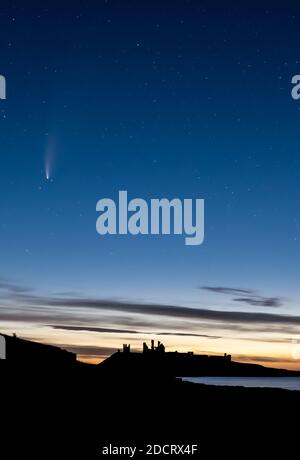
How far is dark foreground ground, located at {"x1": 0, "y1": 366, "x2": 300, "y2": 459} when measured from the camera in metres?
17.1

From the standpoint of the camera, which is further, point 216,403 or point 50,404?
point 216,403

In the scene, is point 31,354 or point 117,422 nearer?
point 117,422

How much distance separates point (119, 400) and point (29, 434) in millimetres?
11526

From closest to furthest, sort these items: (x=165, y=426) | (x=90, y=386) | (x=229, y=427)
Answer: (x=165, y=426) < (x=229, y=427) < (x=90, y=386)

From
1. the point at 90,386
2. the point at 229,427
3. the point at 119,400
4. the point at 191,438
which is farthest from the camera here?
the point at 90,386

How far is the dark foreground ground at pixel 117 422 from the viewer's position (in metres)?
17.1

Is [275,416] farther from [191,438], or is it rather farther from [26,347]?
[26,347]

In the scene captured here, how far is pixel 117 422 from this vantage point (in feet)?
70.4

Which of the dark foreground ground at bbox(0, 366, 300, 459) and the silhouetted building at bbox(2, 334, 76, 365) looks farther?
the silhouetted building at bbox(2, 334, 76, 365)

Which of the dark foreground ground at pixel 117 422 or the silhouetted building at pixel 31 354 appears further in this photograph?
the silhouetted building at pixel 31 354
